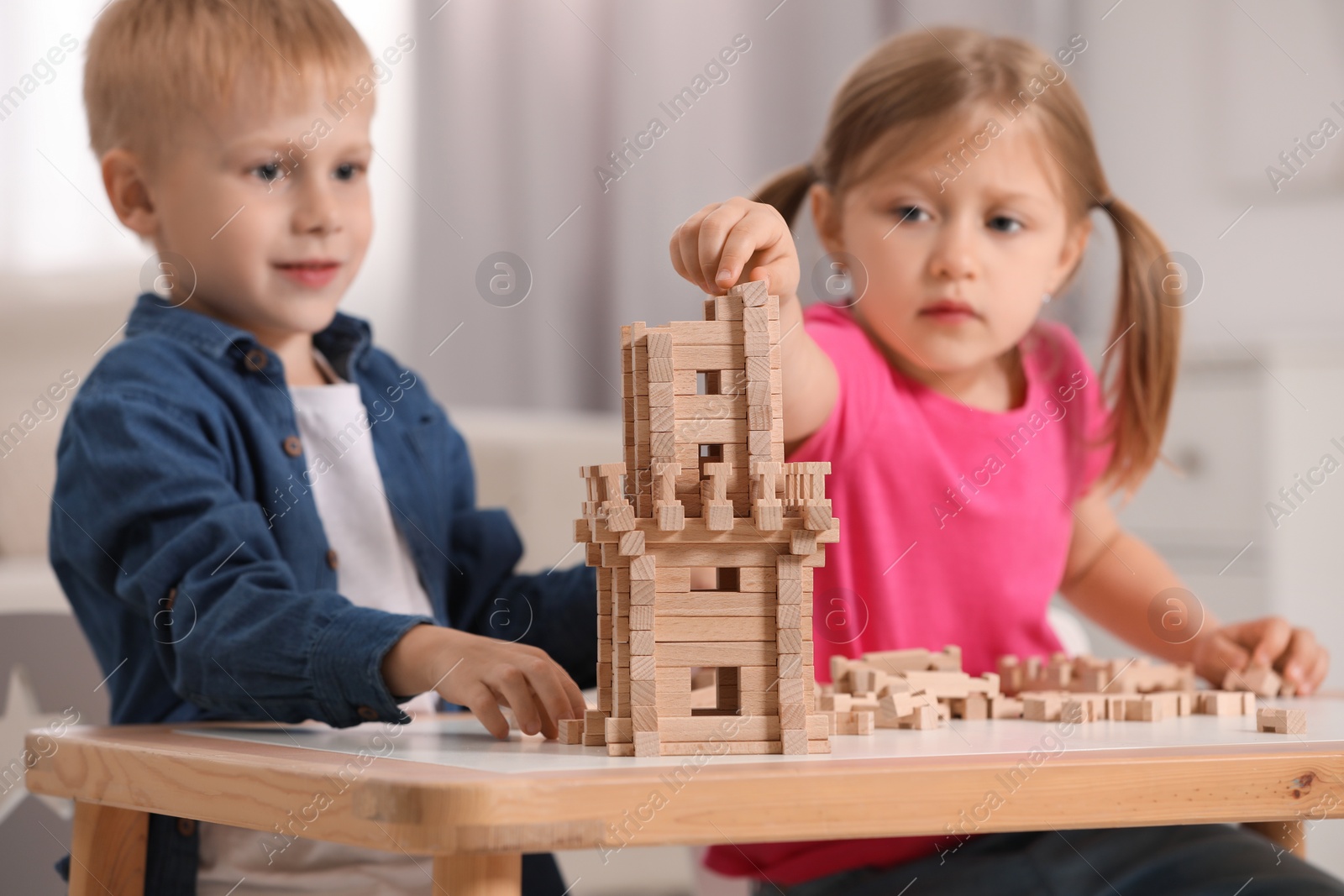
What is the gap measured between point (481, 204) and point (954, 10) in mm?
1096

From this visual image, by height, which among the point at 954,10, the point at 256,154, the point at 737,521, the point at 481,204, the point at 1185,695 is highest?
the point at 954,10

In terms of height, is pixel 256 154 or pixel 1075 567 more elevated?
pixel 256 154

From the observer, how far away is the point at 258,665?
0.74 m

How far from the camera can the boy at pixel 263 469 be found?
29.8 inches

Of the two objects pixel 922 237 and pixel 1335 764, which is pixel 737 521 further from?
pixel 922 237

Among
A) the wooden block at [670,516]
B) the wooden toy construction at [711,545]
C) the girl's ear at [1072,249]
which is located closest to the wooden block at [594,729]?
the wooden toy construction at [711,545]

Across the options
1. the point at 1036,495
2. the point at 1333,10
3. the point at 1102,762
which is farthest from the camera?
the point at 1333,10

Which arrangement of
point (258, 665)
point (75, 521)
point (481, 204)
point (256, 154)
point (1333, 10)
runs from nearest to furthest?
point (258, 665) < point (75, 521) < point (256, 154) < point (1333, 10) < point (481, 204)

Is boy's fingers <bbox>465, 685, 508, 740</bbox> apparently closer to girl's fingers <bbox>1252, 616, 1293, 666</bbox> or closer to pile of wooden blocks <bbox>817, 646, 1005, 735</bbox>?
pile of wooden blocks <bbox>817, 646, 1005, 735</bbox>

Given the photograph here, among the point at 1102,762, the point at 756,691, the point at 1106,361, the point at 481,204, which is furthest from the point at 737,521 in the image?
the point at 481,204

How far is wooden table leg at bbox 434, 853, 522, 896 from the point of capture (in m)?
0.51

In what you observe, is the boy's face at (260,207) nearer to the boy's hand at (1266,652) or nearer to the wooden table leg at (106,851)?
the wooden table leg at (106,851)

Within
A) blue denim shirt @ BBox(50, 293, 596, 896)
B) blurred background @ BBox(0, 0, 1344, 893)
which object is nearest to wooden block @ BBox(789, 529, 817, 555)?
blue denim shirt @ BBox(50, 293, 596, 896)

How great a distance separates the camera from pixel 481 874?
51 centimetres
